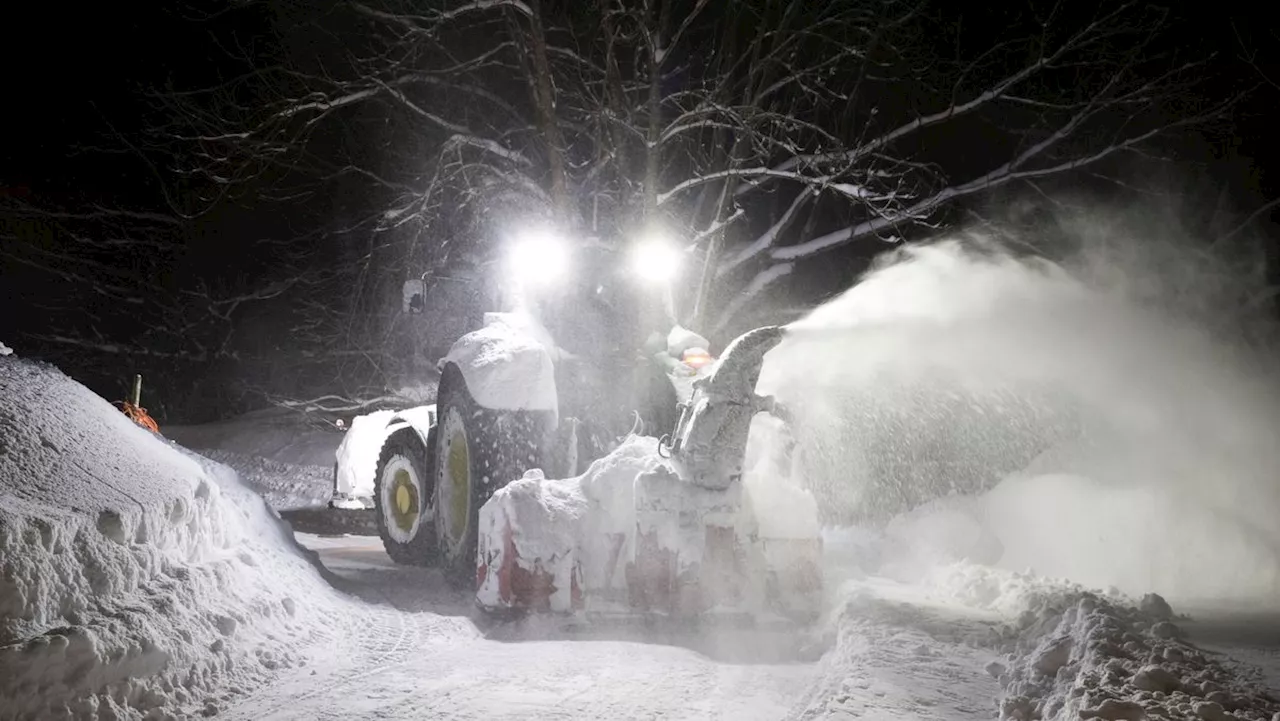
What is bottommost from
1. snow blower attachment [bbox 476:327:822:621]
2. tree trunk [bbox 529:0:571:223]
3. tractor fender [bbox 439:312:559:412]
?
snow blower attachment [bbox 476:327:822:621]

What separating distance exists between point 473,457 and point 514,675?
239 cm

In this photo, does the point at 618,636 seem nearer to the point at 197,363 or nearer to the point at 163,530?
the point at 163,530

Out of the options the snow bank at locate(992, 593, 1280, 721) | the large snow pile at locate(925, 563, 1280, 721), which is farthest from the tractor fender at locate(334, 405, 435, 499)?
the snow bank at locate(992, 593, 1280, 721)

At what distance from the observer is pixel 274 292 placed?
75.0 feet

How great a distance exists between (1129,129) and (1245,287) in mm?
3563

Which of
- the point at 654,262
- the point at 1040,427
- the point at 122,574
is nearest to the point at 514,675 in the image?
the point at 122,574

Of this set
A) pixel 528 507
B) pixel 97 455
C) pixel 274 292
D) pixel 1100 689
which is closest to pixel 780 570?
pixel 528 507

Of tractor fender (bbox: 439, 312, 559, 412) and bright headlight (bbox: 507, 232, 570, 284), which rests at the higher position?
bright headlight (bbox: 507, 232, 570, 284)

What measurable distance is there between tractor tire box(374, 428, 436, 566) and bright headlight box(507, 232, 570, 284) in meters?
1.89

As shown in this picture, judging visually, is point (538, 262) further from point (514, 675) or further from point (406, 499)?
point (514, 675)

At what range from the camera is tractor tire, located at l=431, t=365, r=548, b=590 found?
7117 mm

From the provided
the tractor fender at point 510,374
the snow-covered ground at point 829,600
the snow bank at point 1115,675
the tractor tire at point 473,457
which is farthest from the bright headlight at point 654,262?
the snow bank at point 1115,675

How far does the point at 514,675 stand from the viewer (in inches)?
200

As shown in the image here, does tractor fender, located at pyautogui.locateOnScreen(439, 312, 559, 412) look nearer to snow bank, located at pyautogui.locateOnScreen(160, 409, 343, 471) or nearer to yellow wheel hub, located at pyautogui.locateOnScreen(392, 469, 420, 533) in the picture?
yellow wheel hub, located at pyautogui.locateOnScreen(392, 469, 420, 533)
